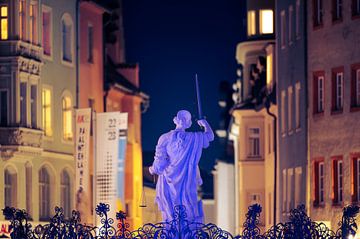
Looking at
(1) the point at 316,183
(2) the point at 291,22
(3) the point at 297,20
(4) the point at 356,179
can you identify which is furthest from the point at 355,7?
(2) the point at 291,22

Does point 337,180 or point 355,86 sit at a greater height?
point 355,86

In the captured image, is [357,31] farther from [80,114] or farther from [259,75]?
[259,75]

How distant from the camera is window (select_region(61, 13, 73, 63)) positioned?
332 ft

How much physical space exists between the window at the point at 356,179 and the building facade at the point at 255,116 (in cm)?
2532

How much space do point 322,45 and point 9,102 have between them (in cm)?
1647

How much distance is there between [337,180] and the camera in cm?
8019

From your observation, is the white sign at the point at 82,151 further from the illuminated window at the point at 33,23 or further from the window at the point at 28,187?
the illuminated window at the point at 33,23

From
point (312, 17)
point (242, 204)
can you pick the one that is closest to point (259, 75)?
point (242, 204)

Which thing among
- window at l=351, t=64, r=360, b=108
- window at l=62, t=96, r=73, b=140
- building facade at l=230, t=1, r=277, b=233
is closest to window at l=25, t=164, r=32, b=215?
window at l=62, t=96, r=73, b=140

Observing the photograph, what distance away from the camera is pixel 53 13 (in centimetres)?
9850

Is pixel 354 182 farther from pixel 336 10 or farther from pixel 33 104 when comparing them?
pixel 33 104

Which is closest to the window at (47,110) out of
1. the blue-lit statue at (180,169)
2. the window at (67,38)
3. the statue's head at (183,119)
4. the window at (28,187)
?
the window at (28,187)

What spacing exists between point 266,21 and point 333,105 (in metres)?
28.2

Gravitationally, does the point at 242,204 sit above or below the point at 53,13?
below
